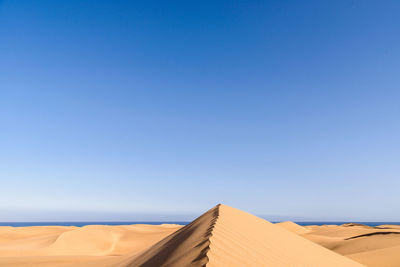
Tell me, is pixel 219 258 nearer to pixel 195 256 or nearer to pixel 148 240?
pixel 195 256

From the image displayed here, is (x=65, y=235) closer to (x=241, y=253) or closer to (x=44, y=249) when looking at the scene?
(x=44, y=249)

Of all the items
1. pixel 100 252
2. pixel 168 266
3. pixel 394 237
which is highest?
pixel 168 266

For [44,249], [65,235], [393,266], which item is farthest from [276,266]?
[65,235]

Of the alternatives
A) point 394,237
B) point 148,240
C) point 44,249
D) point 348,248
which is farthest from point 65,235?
point 394,237

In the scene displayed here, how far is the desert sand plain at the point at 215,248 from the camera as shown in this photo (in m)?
3.62

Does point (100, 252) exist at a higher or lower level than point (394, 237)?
lower

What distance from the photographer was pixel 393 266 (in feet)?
31.0

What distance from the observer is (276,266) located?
3674 millimetres

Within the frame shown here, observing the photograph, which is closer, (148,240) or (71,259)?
(71,259)

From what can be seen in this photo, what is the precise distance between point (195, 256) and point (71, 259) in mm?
8552

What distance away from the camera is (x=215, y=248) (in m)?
3.42

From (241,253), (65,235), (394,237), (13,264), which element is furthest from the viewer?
(65,235)

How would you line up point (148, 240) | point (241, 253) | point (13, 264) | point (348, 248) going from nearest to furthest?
1. point (241, 253)
2. point (13, 264)
3. point (348, 248)
4. point (148, 240)

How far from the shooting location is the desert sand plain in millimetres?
3625
